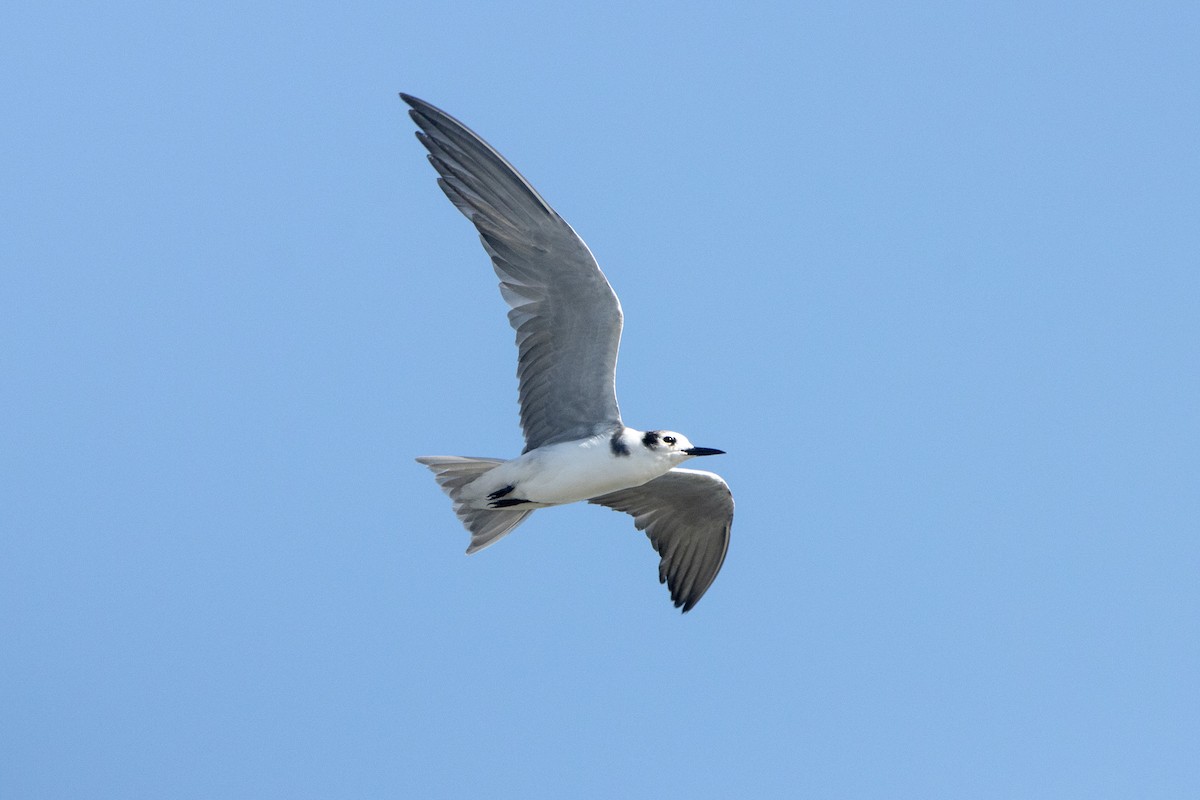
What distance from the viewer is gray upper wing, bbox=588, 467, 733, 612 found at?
12312 millimetres

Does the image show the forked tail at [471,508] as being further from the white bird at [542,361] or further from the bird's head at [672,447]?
the bird's head at [672,447]

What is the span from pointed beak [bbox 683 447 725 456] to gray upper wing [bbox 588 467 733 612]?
105cm

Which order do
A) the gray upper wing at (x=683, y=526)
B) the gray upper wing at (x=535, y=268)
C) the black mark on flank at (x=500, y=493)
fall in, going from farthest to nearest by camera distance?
the gray upper wing at (x=683, y=526) < the black mark on flank at (x=500, y=493) < the gray upper wing at (x=535, y=268)

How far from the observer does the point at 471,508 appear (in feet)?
37.5

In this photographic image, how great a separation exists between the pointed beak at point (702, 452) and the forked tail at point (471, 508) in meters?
1.26

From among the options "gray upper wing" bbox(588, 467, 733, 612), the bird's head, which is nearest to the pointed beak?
the bird's head

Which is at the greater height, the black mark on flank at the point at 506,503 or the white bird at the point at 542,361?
the white bird at the point at 542,361

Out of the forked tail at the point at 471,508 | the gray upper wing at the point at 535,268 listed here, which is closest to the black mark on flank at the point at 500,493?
the forked tail at the point at 471,508

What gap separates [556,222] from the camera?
10375 mm

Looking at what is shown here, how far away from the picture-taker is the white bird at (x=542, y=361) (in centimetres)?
1049

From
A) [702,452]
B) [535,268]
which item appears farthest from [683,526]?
[535,268]

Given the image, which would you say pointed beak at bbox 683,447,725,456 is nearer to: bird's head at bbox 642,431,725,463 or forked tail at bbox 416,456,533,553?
bird's head at bbox 642,431,725,463

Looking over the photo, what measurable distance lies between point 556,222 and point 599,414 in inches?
56.4

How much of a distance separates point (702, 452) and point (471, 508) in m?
1.70
